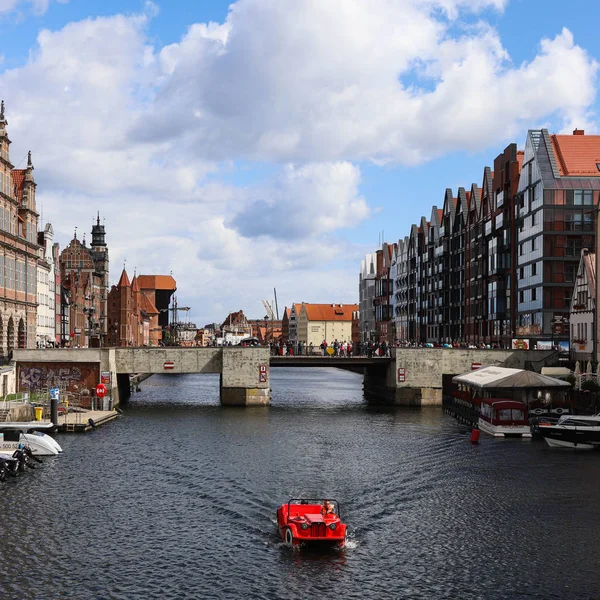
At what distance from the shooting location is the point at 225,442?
230 ft

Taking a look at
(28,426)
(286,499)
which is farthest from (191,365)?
(286,499)

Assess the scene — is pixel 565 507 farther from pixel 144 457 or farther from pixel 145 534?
pixel 144 457

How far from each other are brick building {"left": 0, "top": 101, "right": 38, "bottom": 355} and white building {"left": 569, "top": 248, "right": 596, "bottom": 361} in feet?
206

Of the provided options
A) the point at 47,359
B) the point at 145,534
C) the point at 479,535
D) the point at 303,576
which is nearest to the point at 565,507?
the point at 479,535

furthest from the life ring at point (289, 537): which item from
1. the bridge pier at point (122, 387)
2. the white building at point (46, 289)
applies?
the white building at point (46, 289)

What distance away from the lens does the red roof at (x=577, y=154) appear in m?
109

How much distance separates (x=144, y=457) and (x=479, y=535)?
29.1 metres

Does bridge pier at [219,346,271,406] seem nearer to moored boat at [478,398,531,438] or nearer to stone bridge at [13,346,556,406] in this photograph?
stone bridge at [13,346,556,406]

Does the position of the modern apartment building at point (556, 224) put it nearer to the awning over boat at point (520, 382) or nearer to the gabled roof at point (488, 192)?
the gabled roof at point (488, 192)

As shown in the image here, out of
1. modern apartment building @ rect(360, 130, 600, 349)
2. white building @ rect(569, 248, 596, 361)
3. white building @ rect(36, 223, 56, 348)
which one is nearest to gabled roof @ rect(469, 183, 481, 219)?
modern apartment building @ rect(360, 130, 600, 349)

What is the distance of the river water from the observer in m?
33.2

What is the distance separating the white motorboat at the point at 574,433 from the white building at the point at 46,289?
85988 mm

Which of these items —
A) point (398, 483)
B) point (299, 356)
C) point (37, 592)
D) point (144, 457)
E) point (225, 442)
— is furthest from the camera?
point (299, 356)

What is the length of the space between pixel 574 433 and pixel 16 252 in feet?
209
